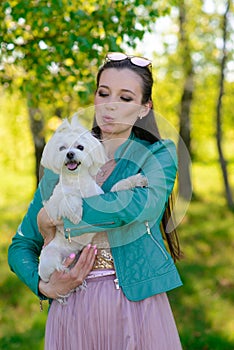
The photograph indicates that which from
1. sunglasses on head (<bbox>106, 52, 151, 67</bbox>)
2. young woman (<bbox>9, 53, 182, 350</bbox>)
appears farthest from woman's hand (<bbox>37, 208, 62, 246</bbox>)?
sunglasses on head (<bbox>106, 52, 151, 67</bbox>)

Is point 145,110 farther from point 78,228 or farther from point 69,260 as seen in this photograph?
point 69,260

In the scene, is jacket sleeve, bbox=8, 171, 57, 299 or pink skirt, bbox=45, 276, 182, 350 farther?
jacket sleeve, bbox=8, 171, 57, 299

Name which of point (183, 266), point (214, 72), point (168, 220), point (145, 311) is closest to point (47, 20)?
point (168, 220)

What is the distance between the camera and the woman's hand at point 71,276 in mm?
2428

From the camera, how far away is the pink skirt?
8.08ft

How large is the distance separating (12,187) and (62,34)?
15.0m

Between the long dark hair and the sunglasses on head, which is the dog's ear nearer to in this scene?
the long dark hair

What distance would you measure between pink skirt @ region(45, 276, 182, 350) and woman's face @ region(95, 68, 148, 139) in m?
0.71

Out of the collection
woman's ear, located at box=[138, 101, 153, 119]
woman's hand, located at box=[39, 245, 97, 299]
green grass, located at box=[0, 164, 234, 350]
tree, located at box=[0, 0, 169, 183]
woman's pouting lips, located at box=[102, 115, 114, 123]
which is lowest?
green grass, located at box=[0, 164, 234, 350]

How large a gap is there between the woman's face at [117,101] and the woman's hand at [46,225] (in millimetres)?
489

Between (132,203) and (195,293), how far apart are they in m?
5.41

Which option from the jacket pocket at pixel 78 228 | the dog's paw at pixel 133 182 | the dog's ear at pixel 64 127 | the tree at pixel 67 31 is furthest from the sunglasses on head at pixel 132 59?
the tree at pixel 67 31

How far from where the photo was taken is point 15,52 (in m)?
4.95

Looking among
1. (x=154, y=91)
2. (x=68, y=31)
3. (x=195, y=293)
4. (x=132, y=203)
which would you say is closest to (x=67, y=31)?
(x=68, y=31)
